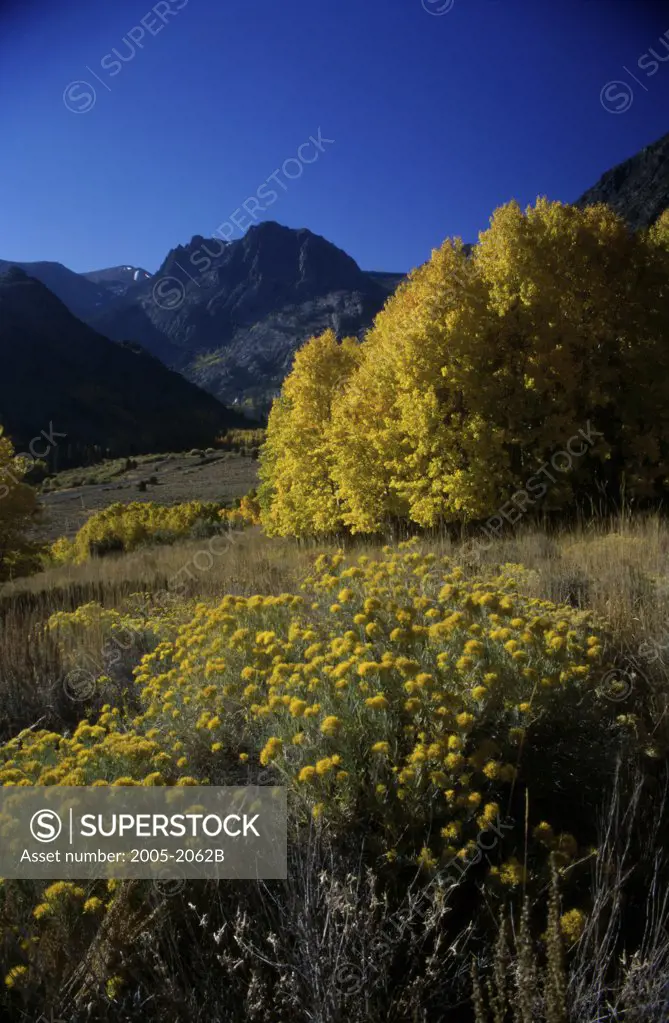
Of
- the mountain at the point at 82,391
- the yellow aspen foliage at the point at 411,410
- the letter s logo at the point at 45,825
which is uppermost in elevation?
the mountain at the point at 82,391

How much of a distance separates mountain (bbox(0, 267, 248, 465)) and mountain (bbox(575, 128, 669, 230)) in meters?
74.4

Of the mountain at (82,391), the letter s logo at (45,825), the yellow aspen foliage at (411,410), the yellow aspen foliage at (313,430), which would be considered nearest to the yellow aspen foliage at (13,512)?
the yellow aspen foliage at (313,430)

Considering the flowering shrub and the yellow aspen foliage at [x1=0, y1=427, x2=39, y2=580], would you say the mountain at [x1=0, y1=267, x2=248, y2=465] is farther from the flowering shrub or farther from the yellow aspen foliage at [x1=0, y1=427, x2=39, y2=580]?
the flowering shrub

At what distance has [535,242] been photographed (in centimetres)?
1328

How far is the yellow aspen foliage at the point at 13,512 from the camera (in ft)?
57.7

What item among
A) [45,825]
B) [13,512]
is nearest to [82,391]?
[13,512]

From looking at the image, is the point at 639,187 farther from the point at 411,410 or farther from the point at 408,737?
the point at 408,737

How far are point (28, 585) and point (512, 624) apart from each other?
16.3 meters

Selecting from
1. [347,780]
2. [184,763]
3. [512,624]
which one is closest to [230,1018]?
[347,780]

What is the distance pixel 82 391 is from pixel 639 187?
108098 mm

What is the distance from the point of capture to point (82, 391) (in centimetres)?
13088

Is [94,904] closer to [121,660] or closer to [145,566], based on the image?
[121,660]

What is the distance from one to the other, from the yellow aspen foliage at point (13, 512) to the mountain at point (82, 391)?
77871 millimetres

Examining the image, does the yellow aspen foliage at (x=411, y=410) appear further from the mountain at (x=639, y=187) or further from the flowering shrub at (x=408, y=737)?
the mountain at (x=639, y=187)
